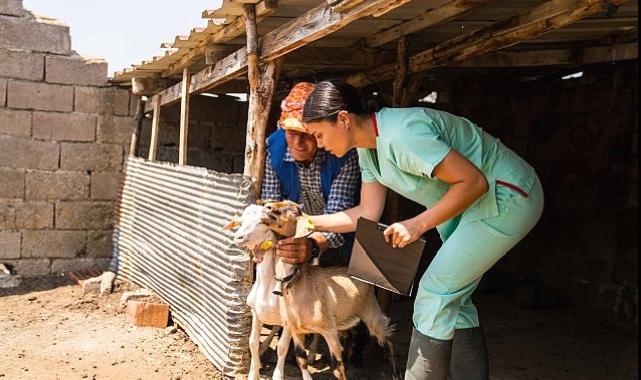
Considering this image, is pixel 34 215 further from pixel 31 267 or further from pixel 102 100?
pixel 102 100

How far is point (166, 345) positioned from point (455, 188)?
13.6 feet

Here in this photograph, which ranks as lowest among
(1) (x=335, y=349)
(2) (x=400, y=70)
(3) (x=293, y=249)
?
(1) (x=335, y=349)

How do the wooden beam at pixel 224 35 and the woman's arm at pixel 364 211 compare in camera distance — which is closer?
the woman's arm at pixel 364 211

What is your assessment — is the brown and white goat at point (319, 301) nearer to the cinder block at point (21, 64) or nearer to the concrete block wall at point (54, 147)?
the concrete block wall at point (54, 147)

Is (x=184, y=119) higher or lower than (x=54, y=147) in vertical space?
higher

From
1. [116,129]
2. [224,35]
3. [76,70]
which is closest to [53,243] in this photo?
[116,129]

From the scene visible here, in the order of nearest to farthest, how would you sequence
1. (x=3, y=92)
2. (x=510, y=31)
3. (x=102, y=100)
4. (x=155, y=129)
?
(x=510, y=31) < (x=155, y=129) < (x=3, y=92) < (x=102, y=100)

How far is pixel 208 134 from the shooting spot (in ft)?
32.5

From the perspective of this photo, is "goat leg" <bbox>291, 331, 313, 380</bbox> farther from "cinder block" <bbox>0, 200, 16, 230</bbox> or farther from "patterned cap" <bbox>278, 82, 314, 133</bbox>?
"cinder block" <bbox>0, 200, 16, 230</bbox>

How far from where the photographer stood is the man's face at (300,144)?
5156 millimetres

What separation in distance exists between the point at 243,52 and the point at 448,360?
306 cm

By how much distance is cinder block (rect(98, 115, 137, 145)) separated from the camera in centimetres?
984

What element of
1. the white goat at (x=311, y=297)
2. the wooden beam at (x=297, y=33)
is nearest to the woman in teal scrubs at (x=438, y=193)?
the wooden beam at (x=297, y=33)

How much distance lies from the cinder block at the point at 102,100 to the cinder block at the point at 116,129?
3.3 inches
